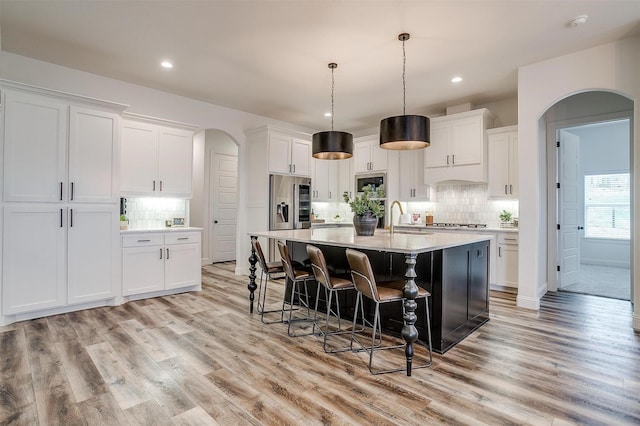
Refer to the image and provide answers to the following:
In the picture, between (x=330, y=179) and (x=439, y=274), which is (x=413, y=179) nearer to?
(x=330, y=179)

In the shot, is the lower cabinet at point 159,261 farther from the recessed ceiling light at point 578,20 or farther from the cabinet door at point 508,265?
the recessed ceiling light at point 578,20

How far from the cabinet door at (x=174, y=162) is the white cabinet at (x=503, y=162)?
4652 mm

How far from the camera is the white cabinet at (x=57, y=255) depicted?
3406mm

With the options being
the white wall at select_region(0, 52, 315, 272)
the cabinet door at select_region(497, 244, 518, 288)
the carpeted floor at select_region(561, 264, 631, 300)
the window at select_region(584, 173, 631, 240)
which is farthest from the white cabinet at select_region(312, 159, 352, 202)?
the window at select_region(584, 173, 631, 240)

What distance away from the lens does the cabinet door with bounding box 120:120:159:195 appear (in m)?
4.40

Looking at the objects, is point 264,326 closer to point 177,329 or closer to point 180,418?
point 177,329

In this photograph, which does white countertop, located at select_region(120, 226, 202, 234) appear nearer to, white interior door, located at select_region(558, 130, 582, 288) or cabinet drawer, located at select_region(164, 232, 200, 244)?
cabinet drawer, located at select_region(164, 232, 200, 244)

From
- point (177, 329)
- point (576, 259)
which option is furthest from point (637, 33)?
point (177, 329)

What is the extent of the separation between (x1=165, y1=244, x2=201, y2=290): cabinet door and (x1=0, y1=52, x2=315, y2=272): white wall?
120 centimetres

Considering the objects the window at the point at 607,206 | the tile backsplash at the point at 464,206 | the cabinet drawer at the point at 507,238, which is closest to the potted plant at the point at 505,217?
the tile backsplash at the point at 464,206

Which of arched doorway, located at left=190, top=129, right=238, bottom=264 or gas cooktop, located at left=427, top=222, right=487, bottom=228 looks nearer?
gas cooktop, located at left=427, top=222, right=487, bottom=228

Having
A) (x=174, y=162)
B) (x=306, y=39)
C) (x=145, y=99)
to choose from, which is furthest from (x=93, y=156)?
(x=306, y=39)

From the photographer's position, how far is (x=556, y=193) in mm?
4875

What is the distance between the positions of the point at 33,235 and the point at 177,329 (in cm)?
187
